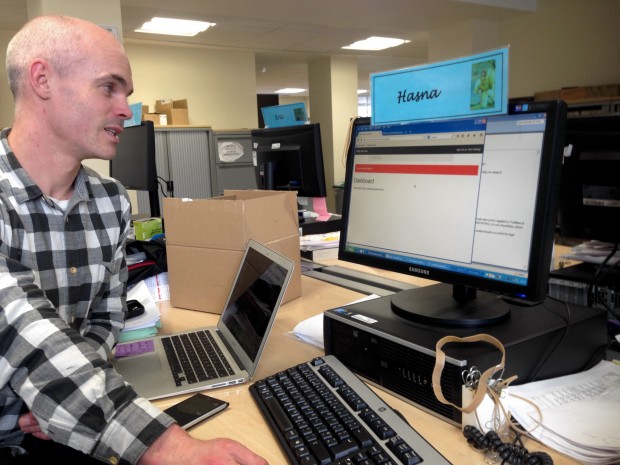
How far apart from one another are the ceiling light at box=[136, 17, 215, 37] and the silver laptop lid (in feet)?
15.6

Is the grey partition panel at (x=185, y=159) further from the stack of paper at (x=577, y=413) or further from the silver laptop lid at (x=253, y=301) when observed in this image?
the stack of paper at (x=577, y=413)

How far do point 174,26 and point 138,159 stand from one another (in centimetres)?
406

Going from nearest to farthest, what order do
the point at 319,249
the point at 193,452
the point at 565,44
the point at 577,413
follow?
the point at 193,452, the point at 577,413, the point at 319,249, the point at 565,44

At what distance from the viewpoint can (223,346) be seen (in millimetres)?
Answer: 1140

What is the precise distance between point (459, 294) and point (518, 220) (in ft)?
0.71

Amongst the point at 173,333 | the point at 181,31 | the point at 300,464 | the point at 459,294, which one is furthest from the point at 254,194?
the point at 181,31

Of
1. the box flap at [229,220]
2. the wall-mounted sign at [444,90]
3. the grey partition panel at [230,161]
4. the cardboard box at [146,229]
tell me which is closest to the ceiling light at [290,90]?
the grey partition panel at [230,161]

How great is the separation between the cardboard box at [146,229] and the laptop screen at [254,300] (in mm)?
960

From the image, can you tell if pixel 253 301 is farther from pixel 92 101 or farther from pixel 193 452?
pixel 92 101

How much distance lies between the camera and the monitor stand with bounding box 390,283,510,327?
894 millimetres

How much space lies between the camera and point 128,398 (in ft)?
2.33

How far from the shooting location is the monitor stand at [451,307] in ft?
2.93

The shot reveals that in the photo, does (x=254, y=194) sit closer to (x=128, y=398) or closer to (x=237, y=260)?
(x=237, y=260)

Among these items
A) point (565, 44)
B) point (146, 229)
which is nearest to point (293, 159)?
point (146, 229)
